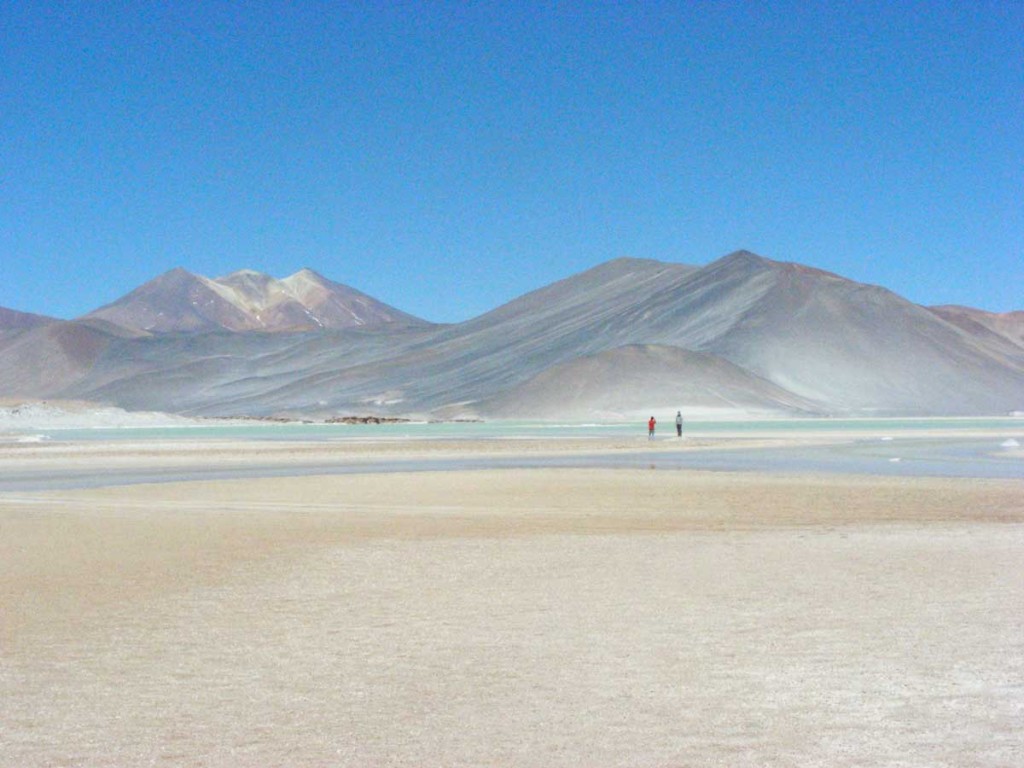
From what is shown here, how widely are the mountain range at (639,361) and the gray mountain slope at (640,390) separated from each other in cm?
20

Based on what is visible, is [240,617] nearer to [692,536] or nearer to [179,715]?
[179,715]

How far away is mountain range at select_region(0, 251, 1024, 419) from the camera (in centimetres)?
10662

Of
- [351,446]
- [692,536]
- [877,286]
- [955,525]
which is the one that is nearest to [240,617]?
[692,536]

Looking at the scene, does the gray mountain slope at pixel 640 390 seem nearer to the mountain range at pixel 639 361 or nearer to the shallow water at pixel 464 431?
the mountain range at pixel 639 361

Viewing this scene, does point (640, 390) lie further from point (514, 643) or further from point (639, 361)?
point (514, 643)

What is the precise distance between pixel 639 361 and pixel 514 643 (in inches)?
4011

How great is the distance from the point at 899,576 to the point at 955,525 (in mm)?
4525

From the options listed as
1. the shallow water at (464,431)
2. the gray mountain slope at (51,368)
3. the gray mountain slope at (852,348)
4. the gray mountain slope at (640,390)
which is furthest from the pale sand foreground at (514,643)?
the gray mountain slope at (51,368)

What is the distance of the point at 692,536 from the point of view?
43.7 feet

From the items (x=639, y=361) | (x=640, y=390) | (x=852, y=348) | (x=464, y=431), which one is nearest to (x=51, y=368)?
(x=639, y=361)

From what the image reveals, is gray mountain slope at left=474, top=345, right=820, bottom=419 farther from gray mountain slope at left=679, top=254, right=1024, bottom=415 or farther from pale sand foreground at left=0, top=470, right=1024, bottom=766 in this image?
pale sand foreground at left=0, top=470, right=1024, bottom=766

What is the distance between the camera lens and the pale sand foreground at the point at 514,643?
5574 millimetres

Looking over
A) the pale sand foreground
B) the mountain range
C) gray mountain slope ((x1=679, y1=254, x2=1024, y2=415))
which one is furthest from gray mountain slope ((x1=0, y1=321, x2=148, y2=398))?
the pale sand foreground

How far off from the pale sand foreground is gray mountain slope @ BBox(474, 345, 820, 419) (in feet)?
275
